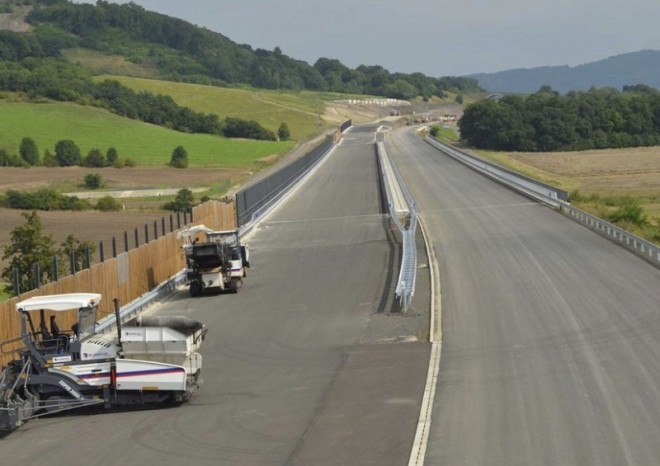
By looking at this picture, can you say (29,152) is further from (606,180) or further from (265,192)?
(606,180)

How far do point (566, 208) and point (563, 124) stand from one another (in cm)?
10383

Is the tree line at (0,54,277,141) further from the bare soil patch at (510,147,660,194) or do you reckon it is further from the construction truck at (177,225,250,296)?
the construction truck at (177,225,250,296)

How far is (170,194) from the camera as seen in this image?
85.6 m

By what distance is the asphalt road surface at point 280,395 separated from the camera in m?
16.3

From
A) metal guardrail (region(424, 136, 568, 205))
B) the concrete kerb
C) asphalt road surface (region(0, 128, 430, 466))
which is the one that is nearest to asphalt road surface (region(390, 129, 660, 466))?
the concrete kerb

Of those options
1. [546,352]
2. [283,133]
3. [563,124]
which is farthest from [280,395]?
[283,133]

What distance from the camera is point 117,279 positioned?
31.7 m

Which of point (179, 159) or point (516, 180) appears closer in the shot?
point (516, 180)

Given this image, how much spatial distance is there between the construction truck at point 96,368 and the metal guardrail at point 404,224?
9.76 meters

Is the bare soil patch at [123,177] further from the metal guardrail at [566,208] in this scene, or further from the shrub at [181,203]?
the metal guardrail at [566,208]

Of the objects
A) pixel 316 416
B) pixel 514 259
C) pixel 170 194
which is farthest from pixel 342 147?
pixel 316 416

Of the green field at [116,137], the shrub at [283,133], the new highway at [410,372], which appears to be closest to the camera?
the new highway at [410,372]

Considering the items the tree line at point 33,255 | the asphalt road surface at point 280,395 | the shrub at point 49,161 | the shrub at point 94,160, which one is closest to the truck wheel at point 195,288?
the asphalt road surface at point 280,395

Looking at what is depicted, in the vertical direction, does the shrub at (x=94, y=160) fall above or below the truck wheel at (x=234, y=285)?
below
